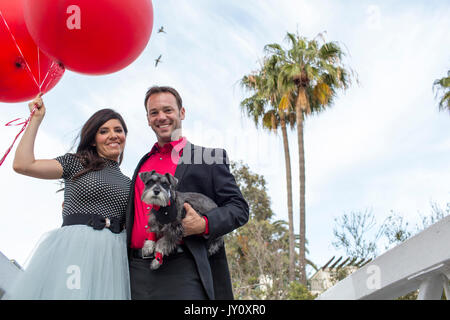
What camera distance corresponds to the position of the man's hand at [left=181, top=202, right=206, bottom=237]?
99.4 inches

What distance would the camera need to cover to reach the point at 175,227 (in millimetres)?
2555

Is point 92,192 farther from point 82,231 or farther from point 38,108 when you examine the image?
point 38,108

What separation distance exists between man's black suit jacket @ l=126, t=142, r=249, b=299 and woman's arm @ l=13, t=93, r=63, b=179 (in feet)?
1.89

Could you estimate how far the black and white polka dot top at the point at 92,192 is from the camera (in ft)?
9.07

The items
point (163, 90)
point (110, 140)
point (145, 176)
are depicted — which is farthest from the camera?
point (110, 140)

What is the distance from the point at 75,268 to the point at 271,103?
1691 cm

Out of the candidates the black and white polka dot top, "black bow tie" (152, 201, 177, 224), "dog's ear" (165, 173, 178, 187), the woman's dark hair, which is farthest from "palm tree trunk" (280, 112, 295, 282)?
"black bow tie" (152, 201, 177, 224)

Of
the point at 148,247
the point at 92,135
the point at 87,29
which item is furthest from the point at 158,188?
the point at 87,29

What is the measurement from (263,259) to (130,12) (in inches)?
644

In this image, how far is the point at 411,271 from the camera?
2.90 metres

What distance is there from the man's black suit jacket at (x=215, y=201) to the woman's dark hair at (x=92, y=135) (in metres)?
0.34

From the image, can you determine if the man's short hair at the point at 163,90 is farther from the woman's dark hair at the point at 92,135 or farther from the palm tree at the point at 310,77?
the palm tree at the point at 310,77

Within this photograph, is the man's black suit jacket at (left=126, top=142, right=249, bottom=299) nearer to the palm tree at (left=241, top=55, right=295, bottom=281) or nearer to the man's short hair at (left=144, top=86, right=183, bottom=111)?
the man's short hair at (left=144, top=86, right=183, bottom=111)
